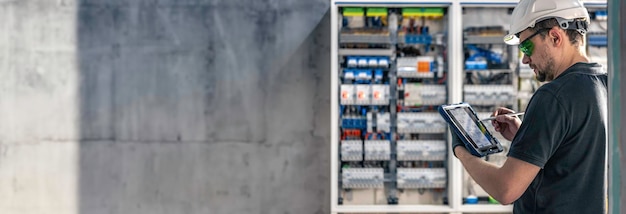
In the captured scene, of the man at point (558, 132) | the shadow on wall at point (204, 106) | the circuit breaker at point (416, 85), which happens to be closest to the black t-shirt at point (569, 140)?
the man at point (558, 132)

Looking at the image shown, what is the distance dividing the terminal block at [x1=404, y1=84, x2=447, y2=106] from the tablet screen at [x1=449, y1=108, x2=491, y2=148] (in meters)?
2.47

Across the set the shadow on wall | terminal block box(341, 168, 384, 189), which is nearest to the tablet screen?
terminal block box(341, 168, 384, 189)

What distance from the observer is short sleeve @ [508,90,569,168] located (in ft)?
5.45

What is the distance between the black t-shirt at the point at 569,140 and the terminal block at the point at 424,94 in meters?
2.87

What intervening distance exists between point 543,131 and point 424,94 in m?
3.02

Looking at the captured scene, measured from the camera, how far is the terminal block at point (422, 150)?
4.67 meters

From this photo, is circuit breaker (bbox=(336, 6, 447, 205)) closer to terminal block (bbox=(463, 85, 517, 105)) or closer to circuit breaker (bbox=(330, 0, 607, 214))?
circuit breaker (bbox=(330, 0, 607, 214))

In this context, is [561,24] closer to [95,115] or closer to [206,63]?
[206,63]

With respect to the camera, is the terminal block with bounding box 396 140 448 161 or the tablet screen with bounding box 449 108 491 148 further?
the terminal block with bounding box 396 140 448 161

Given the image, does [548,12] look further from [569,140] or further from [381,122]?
[381,122]

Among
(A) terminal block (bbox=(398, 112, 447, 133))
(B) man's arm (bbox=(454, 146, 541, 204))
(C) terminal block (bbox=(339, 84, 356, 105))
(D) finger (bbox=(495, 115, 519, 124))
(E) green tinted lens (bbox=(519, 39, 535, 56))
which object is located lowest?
(B) man's arm (bbox=(454, 146, 541, 204))

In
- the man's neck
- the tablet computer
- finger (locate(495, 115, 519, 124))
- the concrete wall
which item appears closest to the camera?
the man's neck

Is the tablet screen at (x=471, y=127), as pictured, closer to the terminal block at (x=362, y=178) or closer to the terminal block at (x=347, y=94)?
the terminal block at (x=347, y=94)

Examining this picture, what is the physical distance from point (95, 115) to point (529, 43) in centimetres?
407
